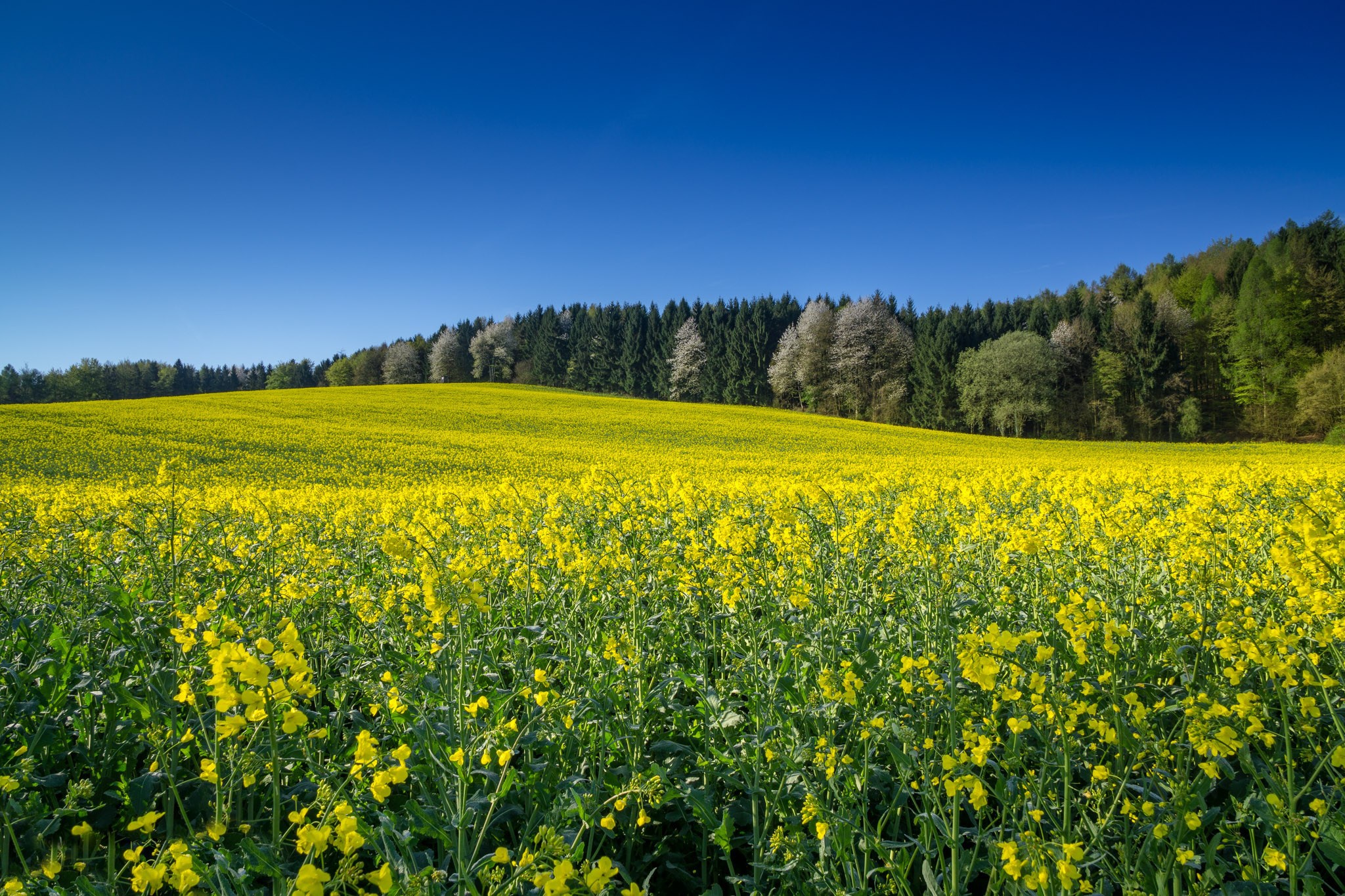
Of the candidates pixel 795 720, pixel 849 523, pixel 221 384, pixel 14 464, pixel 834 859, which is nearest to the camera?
pixel 834 859

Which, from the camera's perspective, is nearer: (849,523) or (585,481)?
(849,523)

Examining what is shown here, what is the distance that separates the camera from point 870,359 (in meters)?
50.6

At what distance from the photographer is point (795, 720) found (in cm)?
279

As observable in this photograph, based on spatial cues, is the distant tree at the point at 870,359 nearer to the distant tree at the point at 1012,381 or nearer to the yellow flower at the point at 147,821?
the distant tree at the point at 1012,381

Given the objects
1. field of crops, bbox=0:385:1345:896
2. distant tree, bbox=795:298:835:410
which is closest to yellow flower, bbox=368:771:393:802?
field of crops, bbox=0:385:1345:896

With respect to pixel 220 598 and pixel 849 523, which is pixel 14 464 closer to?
pixel 220 598

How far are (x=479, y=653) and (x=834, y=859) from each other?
1.85 metres

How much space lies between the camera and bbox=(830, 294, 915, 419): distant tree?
1969 inches

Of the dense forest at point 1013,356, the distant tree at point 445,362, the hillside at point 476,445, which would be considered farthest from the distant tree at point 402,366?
the hillside at point 476,445

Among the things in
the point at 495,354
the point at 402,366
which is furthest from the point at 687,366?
the point at 402,366

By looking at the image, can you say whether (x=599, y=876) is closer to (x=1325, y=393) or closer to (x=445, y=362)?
(x=1325, y=393)

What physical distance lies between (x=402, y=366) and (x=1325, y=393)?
79.8m

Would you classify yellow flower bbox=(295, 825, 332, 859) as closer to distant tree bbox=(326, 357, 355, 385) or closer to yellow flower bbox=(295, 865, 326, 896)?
yellow flower bbox=(295, 865, 326, 896)

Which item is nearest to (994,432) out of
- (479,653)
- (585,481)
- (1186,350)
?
(1186,350)
